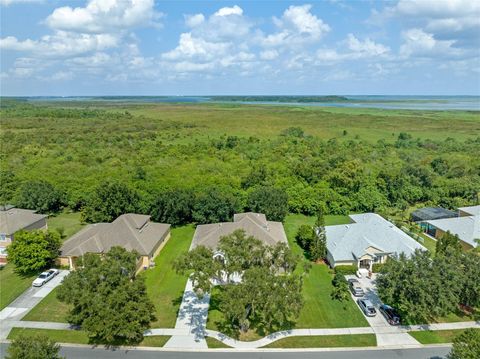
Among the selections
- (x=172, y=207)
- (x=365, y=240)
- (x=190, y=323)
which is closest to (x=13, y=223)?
(x=172, y=207)

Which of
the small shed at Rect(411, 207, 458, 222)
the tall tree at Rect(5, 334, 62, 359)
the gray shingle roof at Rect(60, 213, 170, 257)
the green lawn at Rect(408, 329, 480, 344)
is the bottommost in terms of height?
the green lawn at Rect(408, 329, 480, 344)

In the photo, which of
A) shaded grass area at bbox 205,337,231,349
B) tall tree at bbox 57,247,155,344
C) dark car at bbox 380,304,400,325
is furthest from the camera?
dark car at bbox 380,304,400,325

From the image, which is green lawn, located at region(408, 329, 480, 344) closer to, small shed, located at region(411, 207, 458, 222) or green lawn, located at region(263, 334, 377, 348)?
green lawn, located at region(263, 334, 377, 348)

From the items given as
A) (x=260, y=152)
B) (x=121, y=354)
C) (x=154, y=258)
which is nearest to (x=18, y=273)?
(x=154, y=258)

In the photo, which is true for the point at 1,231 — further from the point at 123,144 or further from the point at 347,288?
the point at 123,144

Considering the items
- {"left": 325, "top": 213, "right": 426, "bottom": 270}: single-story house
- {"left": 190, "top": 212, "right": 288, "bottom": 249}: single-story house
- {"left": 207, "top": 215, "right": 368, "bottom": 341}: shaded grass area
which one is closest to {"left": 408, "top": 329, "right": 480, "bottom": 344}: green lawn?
{"left": 207, "top": 215, "right": 368, "bottom": 341}: shaded grass area

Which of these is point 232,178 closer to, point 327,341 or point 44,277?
point 44,277

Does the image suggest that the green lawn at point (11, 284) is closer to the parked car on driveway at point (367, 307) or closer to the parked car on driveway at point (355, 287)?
the parked car on driveway at point (367, 307)
